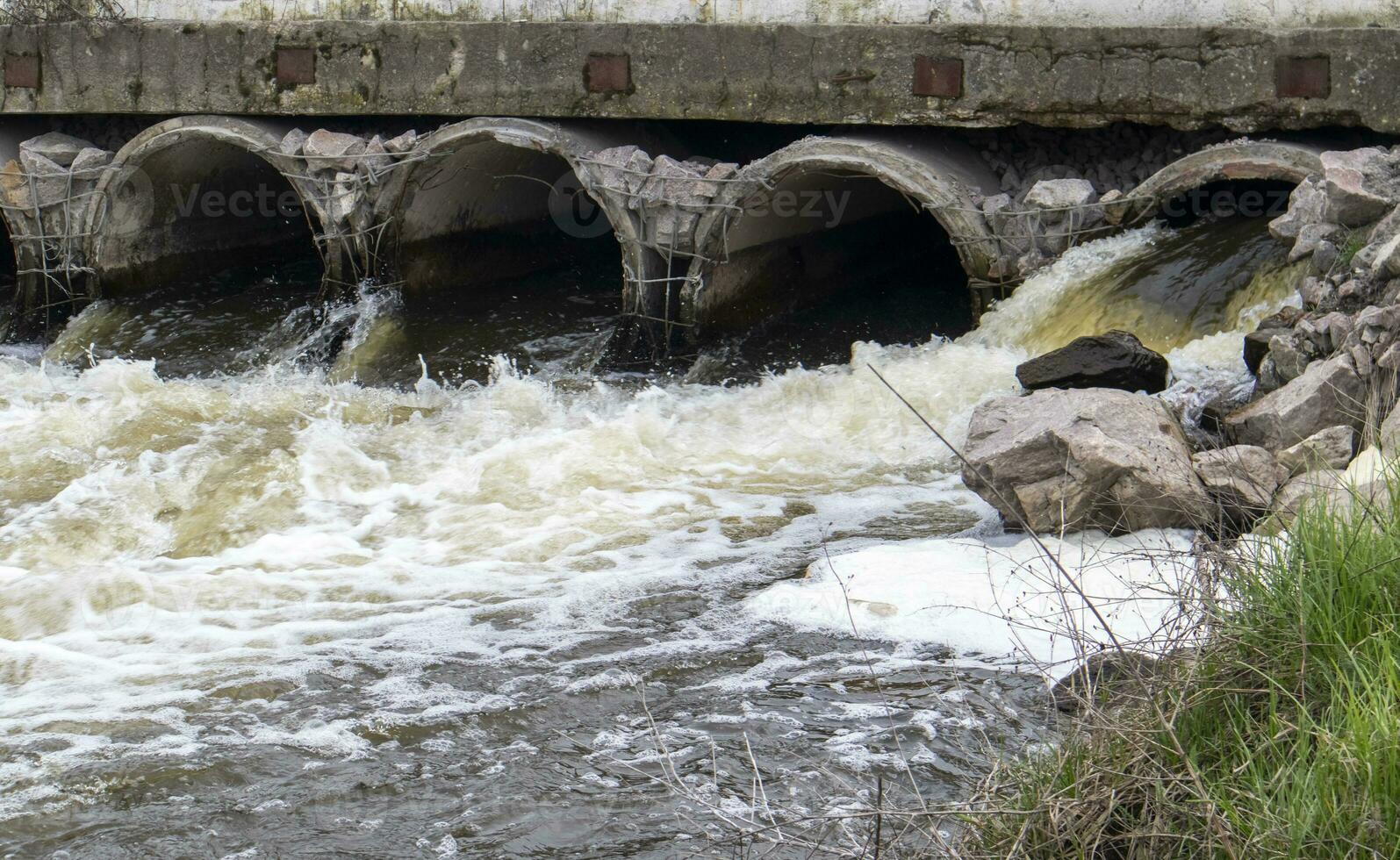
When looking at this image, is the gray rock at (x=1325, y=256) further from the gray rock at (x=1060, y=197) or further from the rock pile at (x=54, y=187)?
the rock pile at (x=54, y=187)

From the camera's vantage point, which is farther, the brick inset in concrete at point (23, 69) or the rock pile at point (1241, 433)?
the brick inset in concrete at point (23, 69)

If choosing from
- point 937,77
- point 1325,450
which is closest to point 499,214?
point 937,77

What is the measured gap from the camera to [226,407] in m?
7.70

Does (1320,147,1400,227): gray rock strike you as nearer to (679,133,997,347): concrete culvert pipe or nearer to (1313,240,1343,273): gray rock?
(1313,240,1343,273): gray rock

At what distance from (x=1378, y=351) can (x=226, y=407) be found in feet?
18.5

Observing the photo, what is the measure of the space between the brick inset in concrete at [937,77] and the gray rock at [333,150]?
3.47m

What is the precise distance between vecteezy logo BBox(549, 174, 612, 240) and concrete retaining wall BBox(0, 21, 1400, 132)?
214 centimetres

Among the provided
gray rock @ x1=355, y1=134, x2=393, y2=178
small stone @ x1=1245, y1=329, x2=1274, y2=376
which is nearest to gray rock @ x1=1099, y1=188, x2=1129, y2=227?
small stone @ x1=1245, y1=329, x2=1274, y2=376

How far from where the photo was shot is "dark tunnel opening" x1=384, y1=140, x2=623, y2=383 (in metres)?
8.66

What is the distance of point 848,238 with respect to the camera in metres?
9.83

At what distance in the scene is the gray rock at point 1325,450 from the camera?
4.84 metres

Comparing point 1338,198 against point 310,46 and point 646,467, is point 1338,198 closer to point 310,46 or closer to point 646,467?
point 646,467

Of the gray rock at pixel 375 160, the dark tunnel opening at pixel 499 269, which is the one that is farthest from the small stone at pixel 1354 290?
the gray rock at pixel 375 160

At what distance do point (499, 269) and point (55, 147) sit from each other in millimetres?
3043
